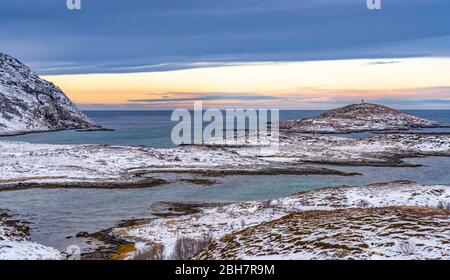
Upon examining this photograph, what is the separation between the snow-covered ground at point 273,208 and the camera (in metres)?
26.8

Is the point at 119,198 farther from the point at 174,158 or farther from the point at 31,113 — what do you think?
the point at 31,113

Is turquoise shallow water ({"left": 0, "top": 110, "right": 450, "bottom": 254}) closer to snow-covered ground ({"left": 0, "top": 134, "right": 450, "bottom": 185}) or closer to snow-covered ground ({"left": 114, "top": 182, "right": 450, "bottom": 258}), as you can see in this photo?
snow-covered ground ({"left": 114, "top": 182, "right": 450, "bottom": 258})

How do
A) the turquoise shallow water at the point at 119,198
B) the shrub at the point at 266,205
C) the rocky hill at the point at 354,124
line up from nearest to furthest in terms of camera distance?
the turquoise shallow water at the point at 119,198
the shrub at the point at 266,205
the rocky hill at the point at 354,124

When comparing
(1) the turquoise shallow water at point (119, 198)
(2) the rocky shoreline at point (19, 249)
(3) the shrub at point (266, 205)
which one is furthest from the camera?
(3) the shrub at point (266, 205)

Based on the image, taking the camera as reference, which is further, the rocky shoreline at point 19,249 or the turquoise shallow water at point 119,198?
the turquoise shallow water at point 119,198

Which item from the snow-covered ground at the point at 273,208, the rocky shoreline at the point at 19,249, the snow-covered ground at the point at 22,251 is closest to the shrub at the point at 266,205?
the snow-covered ground at the point at 273,208

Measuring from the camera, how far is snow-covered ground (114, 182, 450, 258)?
26.8m

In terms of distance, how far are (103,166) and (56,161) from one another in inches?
264

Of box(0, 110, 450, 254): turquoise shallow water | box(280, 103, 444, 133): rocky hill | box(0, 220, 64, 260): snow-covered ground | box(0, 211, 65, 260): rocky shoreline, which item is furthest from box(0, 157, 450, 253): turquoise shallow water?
box(280, 103, 444, 133): rocky hill

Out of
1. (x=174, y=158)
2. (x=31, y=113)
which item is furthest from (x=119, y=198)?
(x=31, y=113)

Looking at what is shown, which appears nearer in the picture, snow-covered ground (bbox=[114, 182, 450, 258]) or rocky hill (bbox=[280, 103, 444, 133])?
snow-covered ground (bbox=[114, 182, 450, 258])

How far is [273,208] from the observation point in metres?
32.6

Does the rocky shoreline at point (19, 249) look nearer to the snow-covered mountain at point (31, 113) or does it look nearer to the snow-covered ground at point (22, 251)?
the snow-covered ground at point (22, 251)
